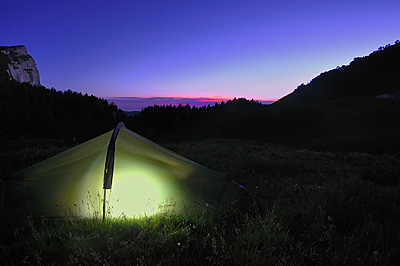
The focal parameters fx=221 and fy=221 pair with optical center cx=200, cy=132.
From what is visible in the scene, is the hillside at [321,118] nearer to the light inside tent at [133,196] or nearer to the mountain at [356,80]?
the mountain at [356,80]

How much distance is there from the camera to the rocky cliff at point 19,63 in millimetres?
124744

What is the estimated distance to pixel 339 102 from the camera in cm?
5284

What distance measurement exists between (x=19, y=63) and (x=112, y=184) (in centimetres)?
17045

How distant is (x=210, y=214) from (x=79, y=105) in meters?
86.9

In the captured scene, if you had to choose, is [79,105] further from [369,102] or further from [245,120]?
[369,102]

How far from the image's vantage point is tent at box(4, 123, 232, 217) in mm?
4242

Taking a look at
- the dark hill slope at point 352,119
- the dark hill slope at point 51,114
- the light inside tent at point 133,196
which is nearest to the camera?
the light inside tent at point 133,196

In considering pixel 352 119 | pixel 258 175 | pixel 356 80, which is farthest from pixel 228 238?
pixel 356 80

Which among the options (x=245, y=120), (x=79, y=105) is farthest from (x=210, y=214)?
(x=79, y=105)

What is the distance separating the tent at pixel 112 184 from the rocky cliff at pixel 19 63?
15356 centimetres

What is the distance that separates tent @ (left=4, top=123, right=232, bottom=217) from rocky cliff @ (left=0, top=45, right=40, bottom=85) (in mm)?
153556

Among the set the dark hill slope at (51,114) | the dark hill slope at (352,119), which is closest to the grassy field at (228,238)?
the dark hill slope at (352,119)

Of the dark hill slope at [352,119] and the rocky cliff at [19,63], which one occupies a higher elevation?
the rocky cliff at [19,63]

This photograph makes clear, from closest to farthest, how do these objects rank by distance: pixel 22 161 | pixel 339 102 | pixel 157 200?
pixel 157 200 → pixel 22 161 → pixel 339 102
